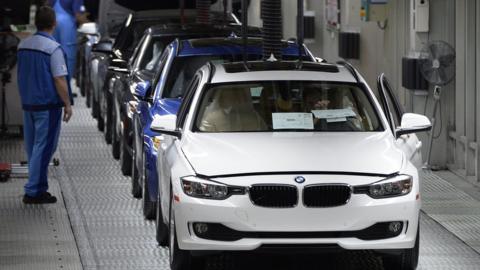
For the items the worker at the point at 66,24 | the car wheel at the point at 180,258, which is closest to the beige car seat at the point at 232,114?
the car wheel at the point at 180,258

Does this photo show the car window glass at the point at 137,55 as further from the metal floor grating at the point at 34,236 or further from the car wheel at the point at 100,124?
the car wheel at the point at 100,124

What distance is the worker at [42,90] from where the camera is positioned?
1453cm

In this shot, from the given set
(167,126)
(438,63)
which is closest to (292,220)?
(167,126)

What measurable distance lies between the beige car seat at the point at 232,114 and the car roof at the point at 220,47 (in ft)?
9.34

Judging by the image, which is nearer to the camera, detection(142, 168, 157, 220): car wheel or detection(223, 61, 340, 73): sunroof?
detection(223, 61, 340, 73): sunroof

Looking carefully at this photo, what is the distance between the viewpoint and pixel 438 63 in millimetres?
17250

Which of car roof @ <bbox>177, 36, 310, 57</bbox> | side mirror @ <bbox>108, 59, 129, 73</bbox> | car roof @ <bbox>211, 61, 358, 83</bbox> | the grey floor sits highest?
car roof @ <bbox>177, 36, 310, 57</bbox>

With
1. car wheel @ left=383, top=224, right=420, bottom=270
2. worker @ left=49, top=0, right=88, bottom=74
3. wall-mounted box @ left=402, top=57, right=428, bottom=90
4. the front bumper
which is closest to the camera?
the front bumper

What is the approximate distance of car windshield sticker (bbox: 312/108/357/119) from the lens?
11361 mm

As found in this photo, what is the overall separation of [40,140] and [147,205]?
159cm

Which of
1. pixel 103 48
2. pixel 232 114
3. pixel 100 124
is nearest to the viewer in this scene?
pixel 232 114

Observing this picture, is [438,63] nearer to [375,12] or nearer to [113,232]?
[375,12]

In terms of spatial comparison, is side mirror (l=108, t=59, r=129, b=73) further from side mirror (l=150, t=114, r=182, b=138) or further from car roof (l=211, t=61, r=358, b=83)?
side mirror (l=150, t=114, r=182, b=138)

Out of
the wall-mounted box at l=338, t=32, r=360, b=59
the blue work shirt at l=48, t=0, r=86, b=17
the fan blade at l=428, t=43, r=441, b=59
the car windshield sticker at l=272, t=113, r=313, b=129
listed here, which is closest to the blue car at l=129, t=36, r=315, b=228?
the car windshield sticker at l=272, t=113, r=313, b=129
